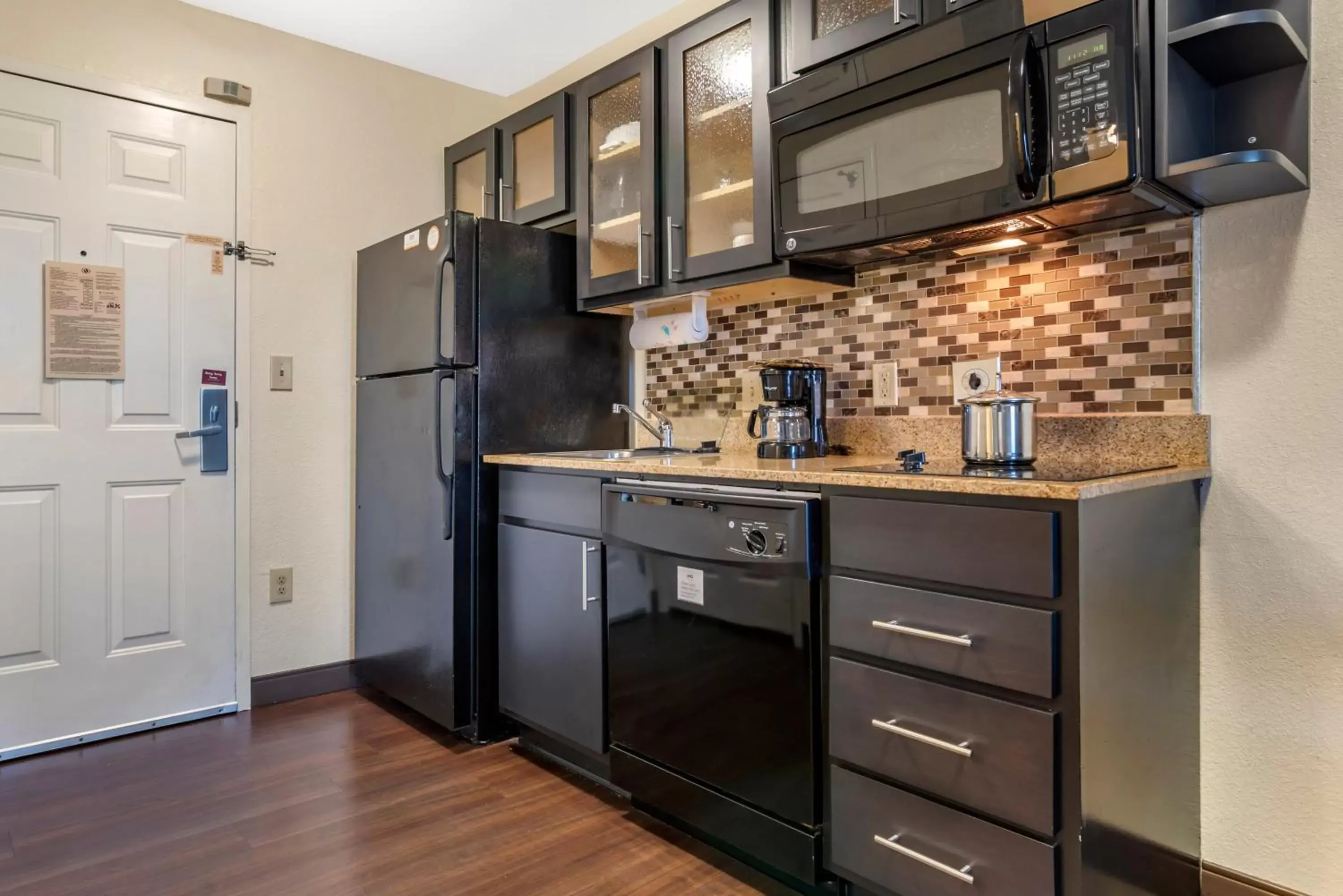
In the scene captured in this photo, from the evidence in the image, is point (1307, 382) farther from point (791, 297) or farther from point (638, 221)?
point (638, 221)

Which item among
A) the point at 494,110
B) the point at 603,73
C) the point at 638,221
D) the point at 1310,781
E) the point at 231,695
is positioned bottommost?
the point at 231,695

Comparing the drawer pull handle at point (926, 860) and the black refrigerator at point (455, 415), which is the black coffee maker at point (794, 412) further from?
the drawer pull handle at point (926, 860)

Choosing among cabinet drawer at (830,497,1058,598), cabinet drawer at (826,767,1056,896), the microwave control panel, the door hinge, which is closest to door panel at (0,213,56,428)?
the door hinge

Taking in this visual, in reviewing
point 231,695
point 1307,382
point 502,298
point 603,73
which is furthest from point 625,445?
point 1307,382

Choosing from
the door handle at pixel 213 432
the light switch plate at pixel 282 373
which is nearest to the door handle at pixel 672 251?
the light switch plate at pixel 282 373

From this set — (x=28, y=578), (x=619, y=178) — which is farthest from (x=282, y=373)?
(x=619, y=178)

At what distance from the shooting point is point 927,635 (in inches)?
52.3

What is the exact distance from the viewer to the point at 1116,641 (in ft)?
4.19

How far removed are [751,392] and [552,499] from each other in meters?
0.70

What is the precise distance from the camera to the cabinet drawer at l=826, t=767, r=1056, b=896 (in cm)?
123

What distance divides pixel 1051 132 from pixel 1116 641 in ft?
2.92

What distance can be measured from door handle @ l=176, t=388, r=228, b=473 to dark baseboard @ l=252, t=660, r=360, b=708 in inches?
29.6

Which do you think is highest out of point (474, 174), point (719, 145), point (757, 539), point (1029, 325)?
point (474, 174)

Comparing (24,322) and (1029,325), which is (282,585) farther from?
(1029,325)
